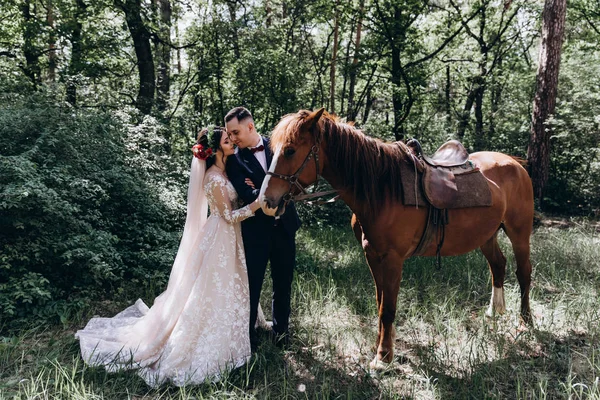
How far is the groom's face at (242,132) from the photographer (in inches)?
116

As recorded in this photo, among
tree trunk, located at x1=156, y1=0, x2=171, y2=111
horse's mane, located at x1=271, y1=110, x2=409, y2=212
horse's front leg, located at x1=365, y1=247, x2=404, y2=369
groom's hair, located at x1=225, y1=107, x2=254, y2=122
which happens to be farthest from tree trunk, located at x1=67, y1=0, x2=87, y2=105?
horse's front leg, located at x1=365, y1=247, x2=404, y2=369

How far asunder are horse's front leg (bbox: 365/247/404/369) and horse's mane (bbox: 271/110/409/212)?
1.41 feet

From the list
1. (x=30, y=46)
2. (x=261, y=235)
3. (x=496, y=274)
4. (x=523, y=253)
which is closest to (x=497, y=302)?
(x=496, y=274)

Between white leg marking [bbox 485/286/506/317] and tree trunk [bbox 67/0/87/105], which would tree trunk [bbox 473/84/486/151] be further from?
tree trunk [bbox 67/0/87/105]

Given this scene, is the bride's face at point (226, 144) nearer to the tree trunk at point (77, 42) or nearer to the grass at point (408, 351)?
the grass at point (408, 351)

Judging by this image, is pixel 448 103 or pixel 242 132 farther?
pixel 448 103

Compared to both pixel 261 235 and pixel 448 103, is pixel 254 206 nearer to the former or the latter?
pixel 261 235

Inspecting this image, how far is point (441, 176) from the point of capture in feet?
10.6

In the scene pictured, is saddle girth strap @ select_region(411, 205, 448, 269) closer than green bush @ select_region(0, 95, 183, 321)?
Yes

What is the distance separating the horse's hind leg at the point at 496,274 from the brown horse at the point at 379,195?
8.3 inches

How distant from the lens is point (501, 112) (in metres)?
13.3

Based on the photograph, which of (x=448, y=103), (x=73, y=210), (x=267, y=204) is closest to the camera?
(x=267, y=204)

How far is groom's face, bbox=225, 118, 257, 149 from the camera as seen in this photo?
294 centimetres

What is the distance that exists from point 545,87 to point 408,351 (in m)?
7.26
